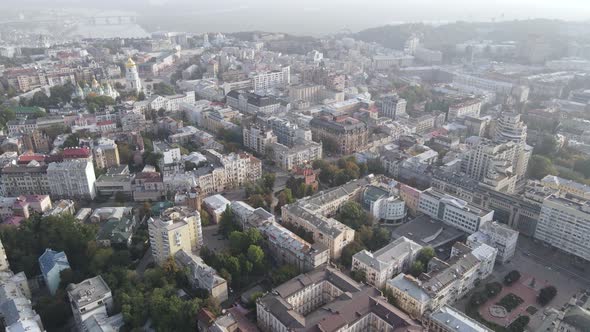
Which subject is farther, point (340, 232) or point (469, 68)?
point (469, 68)

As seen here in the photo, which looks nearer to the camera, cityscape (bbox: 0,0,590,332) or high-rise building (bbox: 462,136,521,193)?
cityscape (bbox: 0,0,590,332)

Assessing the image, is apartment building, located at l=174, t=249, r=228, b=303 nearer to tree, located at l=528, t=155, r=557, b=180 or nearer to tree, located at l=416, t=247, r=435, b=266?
Answer: tree, located at l=416, t=247, r=435, b=266

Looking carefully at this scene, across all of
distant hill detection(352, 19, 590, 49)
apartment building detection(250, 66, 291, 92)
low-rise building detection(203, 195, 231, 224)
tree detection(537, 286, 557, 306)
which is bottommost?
tree detection(537, 286, 557, 306)

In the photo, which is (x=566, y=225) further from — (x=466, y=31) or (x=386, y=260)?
(x=466, y=31)

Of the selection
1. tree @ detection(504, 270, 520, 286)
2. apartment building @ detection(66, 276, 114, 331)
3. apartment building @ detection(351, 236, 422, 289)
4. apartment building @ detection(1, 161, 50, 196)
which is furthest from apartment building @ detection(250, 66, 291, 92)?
apartment building @ detection(66, 276, 114, 331)

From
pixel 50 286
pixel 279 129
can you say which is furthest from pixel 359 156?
pixel 50 286

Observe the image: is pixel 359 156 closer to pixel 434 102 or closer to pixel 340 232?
pixel 340 232
